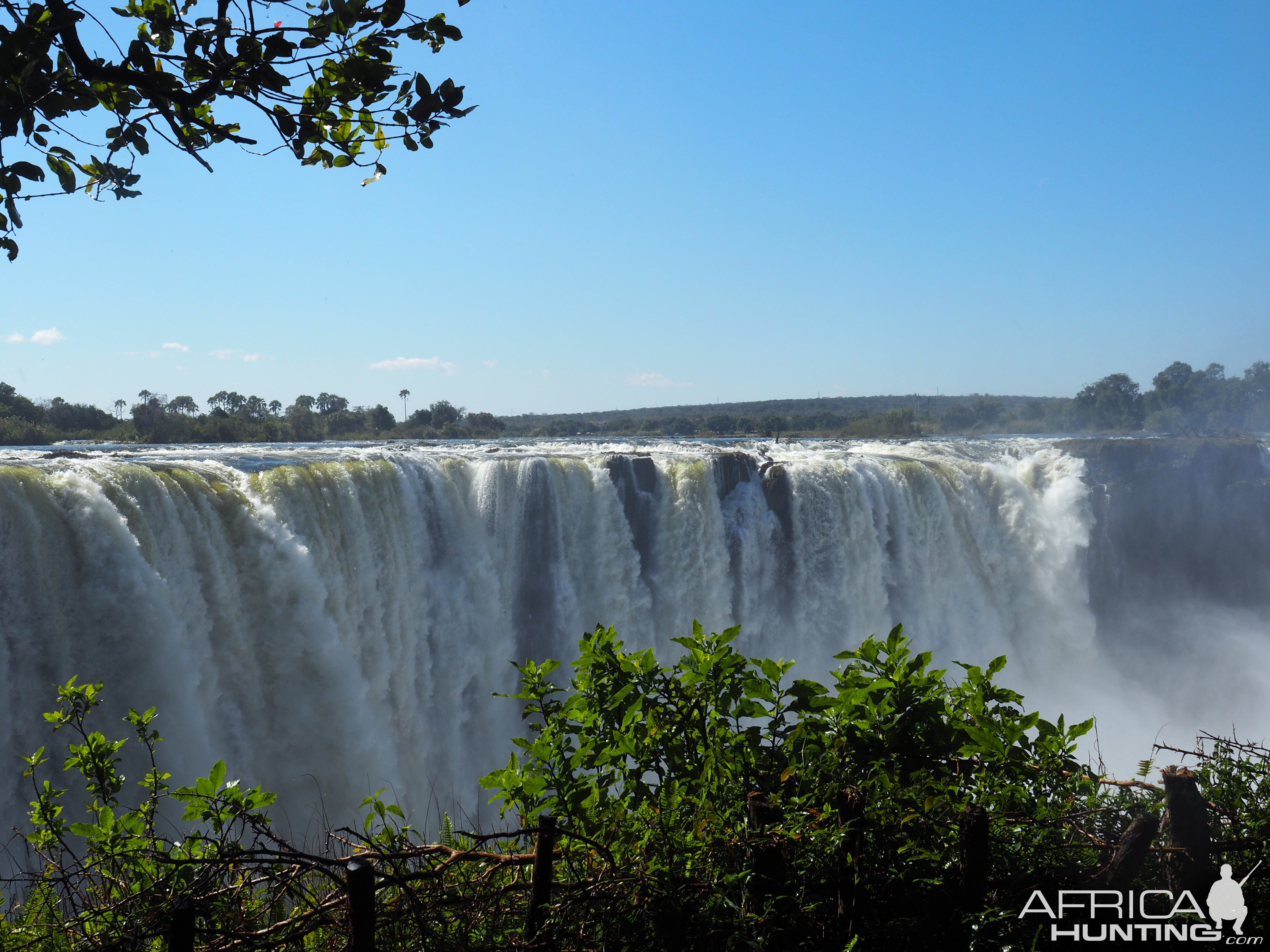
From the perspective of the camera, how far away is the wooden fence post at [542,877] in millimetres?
1694

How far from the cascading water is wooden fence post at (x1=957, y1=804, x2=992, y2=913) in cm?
825

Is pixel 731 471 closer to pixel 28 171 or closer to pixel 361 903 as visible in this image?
pixel 28 171

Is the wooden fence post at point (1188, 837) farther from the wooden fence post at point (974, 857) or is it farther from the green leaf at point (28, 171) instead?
the green leaf at point (28, 171)

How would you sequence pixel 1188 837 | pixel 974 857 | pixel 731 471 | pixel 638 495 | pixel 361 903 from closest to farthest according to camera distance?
1. pixel 361 903
2. pixel 974 857
3. pixel 1188 837
4. pixel 638 495
5. pixel 731 471

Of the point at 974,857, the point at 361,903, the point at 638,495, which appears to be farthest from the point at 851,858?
the point at 638,495

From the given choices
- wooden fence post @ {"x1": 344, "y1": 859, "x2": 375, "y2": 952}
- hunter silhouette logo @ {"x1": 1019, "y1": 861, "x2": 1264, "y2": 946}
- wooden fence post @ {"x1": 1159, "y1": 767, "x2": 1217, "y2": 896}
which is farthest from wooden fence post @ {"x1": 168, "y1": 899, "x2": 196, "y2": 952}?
wooden fence post @ {"x1": 1159, "y1": 767, "x2": 1217, "y2": 896}

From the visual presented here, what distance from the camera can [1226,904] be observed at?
1801 millimetres

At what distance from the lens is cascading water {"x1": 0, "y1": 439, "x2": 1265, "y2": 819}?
7.52 metres

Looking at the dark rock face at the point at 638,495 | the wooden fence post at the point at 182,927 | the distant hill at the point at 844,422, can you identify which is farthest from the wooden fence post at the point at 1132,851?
the distant hill at the point at 844,422

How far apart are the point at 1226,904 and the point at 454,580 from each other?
35.7 feet

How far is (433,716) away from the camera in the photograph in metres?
11.3

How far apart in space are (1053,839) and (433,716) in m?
10.6

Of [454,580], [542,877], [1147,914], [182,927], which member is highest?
[182,927]

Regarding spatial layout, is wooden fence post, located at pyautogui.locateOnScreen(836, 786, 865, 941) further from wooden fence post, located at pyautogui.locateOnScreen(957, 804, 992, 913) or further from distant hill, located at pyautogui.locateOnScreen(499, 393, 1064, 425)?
distant hill, located at pyautogui.locateOnScreen(499, 393, 1064, 425)
